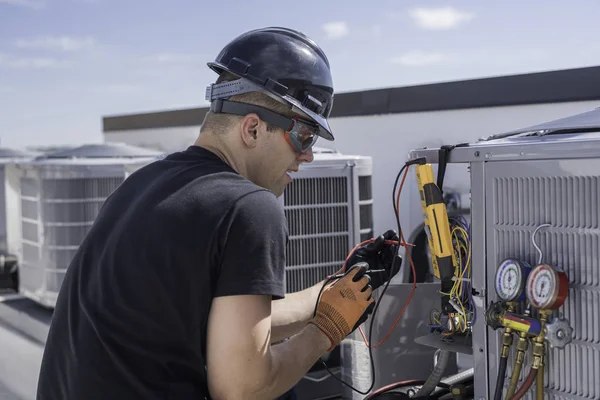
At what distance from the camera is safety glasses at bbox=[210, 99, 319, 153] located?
1880mm

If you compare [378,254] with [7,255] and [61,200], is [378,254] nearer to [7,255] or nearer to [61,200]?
[61,200]

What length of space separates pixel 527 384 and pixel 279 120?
39.4 inches

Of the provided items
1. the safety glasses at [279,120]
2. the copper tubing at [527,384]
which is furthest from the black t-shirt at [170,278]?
the copper tubing at [527,384]

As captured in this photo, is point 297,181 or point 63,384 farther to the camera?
point 297,181

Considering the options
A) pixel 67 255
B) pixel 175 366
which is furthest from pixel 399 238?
pixel 67 255

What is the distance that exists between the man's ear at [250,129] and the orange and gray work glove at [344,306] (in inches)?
20.6

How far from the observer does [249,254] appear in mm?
1597

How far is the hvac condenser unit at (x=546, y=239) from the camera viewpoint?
1.82 metres

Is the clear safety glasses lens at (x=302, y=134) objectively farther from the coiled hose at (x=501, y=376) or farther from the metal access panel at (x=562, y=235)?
the coiled hose at (x=501, y=376)

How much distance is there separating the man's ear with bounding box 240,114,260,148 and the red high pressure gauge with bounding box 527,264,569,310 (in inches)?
32.6

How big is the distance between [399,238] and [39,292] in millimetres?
4412

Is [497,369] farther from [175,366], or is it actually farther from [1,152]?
[1,152]

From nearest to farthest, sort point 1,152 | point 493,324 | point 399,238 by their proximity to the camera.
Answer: point 493,324
point 399,238
point 1,152

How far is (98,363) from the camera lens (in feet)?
5.50
